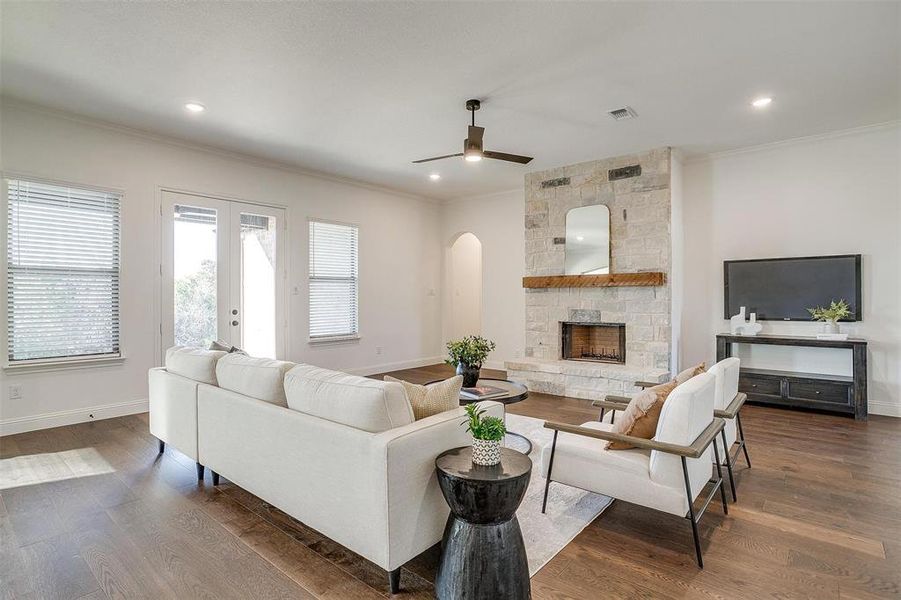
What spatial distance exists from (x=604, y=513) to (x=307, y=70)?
11.9ft

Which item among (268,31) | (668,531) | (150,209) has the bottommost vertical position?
(668,531)

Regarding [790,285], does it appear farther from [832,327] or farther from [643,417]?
[643,417]

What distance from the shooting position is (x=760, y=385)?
494 centimetres

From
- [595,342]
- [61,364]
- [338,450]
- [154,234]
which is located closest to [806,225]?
[595,342]

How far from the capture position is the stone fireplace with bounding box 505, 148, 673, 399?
208 inches

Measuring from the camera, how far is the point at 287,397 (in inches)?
92.8

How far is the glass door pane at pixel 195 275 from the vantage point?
5.03 m

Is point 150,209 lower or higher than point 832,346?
higher

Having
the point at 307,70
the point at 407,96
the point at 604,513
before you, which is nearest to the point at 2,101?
the point at 307,70

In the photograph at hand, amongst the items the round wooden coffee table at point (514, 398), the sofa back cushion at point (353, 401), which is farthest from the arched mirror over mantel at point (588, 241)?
the sofa back cushion at point (353, 401)

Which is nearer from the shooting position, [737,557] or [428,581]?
[428,581]

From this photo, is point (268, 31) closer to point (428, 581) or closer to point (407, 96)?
point (407, 96)

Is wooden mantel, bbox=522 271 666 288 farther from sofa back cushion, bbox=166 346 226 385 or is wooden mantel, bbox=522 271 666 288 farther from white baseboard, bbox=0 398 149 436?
white baseboard, bbox=0 398 149 436

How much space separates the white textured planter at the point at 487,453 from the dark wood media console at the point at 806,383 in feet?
14.3
